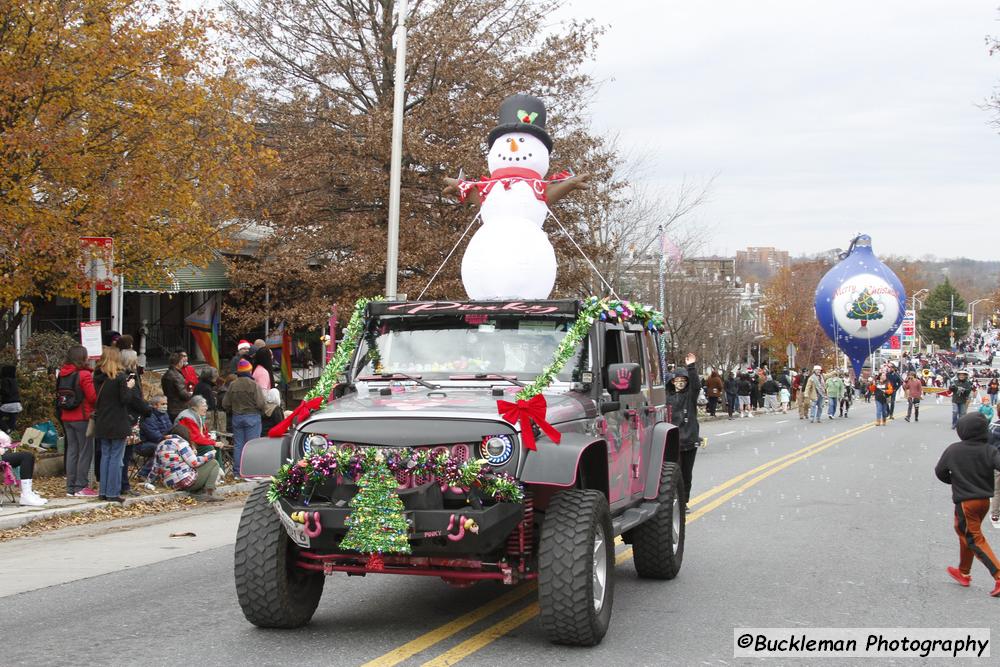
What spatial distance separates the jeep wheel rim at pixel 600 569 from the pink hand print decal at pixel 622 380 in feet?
3.16

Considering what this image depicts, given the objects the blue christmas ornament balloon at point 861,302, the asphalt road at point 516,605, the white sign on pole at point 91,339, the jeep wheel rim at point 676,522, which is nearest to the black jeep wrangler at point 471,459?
the asphalt road at point 516,605

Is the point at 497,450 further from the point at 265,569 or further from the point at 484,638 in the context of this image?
the point at 265,569

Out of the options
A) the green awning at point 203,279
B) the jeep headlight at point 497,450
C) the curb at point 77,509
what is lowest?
the curb at point 77,509

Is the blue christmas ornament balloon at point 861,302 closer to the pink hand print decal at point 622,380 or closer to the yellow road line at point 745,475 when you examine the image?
the yellow road line at point 745,475

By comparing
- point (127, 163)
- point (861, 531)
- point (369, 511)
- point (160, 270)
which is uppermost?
point (127, 163)

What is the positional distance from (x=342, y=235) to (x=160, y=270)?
8016mm

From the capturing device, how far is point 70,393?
1371 cm

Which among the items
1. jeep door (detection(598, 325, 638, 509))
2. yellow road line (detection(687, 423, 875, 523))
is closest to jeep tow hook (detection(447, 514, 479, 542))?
jeep door (detection(598, 325, 638, 509))

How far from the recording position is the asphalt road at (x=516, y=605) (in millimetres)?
6613

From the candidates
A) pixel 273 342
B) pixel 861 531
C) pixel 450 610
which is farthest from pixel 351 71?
pixel 450 610

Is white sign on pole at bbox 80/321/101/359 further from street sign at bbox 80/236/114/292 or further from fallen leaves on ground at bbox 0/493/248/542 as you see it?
fallen leaves on ground at bbox 0/493/248/542

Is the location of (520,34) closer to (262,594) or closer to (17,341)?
(17,341)

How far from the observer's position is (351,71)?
27438mm

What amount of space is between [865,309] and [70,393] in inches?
1623
